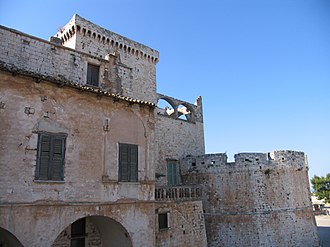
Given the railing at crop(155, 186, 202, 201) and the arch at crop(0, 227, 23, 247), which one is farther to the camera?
the railing at crop(155, 186, 202, 201)

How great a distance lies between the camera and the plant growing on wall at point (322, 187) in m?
43.3

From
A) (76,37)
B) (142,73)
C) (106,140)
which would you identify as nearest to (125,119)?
(106,140)

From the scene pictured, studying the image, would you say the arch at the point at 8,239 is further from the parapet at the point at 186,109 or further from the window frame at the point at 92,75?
the parapet at the point at 186,109

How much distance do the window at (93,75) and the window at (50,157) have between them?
4.79m

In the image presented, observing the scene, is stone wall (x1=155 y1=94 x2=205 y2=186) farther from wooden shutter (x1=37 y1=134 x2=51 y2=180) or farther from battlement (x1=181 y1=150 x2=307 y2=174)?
wooden shutter (x1=37 y1=134 x2=51 y2=180)

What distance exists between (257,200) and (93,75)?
12892 millimetres

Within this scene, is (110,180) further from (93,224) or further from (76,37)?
(76,37)

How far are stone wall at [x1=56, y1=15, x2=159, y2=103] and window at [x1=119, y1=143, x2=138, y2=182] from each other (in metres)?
4.69

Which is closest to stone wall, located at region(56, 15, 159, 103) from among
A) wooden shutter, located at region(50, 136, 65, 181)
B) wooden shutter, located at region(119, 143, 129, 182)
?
wooden shutter, located at region(119, 143, 129, 182)

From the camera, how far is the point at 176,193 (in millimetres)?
13609

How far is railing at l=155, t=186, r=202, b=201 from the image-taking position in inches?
501

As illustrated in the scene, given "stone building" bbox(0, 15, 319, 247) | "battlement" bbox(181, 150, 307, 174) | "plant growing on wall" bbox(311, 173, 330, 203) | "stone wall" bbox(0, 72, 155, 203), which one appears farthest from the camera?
"plant growing on wall" bbox(311, 173, 330, 203)

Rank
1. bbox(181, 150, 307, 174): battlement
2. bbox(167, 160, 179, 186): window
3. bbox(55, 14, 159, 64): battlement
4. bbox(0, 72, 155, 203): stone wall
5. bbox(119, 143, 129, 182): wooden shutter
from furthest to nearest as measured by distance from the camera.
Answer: bbox(167, 160, 179, 186): window → bbox(181, 150, 307, 174): battlement → bbox(55, 14, 159, 64): battlement → bbox(119, 143, 129, 182): wooden shutter → bbox(0, 72, 155, 203): stone wall

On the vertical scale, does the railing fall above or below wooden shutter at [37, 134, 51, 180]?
below
